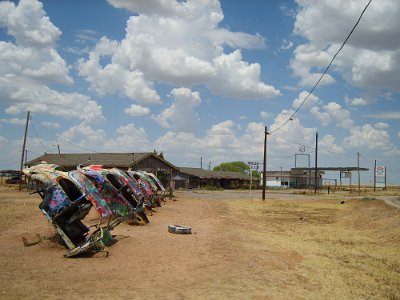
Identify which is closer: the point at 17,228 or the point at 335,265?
the point at 335,265

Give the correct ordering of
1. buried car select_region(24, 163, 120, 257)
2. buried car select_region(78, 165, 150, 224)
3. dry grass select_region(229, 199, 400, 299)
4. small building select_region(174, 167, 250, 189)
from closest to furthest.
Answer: dry grass select_region(229, 199, 400, 299)
buried car select_region(24, 163, 120, 257)
buried car select_region(78, 165, 150, 224)
small building select_region(174, 167, 250, 189)

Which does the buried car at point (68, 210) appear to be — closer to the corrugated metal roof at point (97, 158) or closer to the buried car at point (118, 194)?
the buried car at point (118, 194)

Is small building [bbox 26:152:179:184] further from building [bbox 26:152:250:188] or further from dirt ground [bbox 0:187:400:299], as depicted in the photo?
dirt ground [bbox 0:187:400:299]

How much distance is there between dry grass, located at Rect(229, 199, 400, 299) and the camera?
314 inches

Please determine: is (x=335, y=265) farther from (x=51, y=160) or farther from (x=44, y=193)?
(x=51, y=160)

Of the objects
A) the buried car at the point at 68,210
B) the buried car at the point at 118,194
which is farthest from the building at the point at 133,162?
the buried car at the point at 68,210

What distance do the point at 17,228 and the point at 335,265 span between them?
9.26m

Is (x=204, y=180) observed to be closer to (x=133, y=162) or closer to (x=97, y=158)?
(x=97, y=158)

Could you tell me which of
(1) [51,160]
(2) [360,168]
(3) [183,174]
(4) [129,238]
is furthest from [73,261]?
(2) [360,168]

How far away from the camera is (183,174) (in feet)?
205

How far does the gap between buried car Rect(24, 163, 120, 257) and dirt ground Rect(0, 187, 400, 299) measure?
30 cm

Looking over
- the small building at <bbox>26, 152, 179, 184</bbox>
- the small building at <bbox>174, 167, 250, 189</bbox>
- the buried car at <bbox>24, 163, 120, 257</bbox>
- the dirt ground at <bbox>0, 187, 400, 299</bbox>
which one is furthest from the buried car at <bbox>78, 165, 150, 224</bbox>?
the small building at <bbox>174, 167, 250, 189</bbox>

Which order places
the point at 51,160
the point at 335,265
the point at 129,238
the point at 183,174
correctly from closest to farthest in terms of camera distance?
the point at 335,265
the point at 129,238
the point at 51,160
the point at 183,174

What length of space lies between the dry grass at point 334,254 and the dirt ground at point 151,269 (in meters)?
0.10
